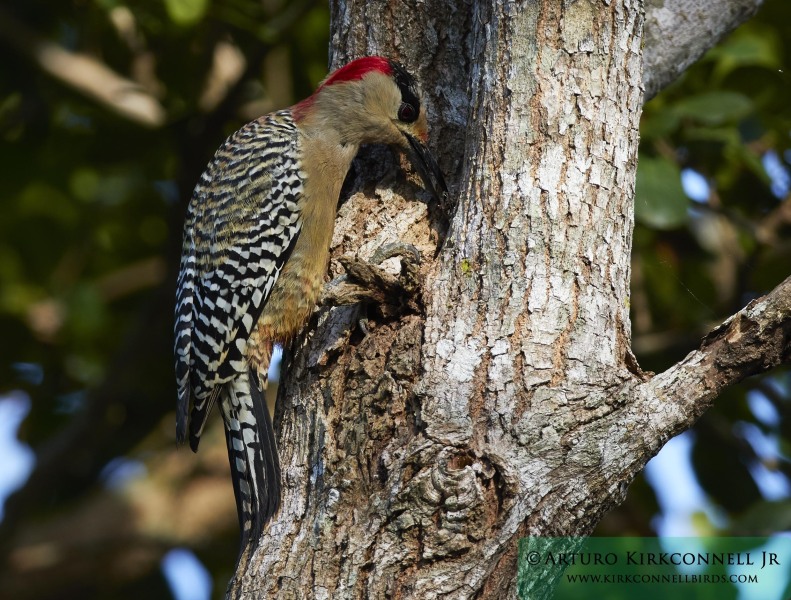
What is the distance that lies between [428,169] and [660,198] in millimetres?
1173

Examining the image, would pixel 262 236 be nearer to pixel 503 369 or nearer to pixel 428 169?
pixel 428 169

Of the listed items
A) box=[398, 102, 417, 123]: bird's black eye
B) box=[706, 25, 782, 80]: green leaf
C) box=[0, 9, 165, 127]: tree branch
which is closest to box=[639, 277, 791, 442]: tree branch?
box=[398, 102, 417, 123]: bird's black eye

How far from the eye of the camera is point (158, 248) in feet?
21.6

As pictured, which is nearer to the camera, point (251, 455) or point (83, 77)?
point (251, 455)

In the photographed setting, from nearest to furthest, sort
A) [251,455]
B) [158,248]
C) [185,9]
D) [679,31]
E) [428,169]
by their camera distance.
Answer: [251,455] → [428,169] → [679,31] → [185,9] → [158,248]

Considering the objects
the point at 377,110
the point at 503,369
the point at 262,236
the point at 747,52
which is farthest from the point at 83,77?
the point at 503,369

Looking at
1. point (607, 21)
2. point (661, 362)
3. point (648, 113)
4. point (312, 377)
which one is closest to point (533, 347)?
point (312, 377)

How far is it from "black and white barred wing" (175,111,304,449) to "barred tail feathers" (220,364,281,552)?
8cm

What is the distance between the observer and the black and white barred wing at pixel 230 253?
3938 mm

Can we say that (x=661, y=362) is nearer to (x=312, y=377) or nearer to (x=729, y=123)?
(x=729, y=123)

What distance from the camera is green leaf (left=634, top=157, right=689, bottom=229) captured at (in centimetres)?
427

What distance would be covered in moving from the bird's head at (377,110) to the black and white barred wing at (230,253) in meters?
0.23

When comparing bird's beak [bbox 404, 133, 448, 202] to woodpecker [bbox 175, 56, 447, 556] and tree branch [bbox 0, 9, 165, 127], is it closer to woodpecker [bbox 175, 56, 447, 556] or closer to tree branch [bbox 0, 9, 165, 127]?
woodpecker [bbox 175, 56, 447, 556]

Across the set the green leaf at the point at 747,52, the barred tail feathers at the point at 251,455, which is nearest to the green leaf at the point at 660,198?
the green leaf at the point at 747,52
